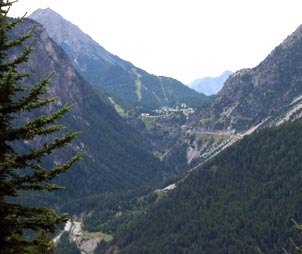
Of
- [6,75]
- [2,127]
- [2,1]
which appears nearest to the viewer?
[6,75]

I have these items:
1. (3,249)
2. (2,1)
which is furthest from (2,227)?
(2,1)

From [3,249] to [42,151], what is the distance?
4.64m

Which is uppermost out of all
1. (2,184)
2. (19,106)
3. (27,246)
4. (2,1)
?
(2,1)

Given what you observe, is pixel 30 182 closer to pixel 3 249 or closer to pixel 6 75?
pixel 3 249

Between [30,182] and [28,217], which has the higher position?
[30,182]

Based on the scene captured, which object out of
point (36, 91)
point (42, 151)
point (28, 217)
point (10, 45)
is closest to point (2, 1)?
point (10, 45)

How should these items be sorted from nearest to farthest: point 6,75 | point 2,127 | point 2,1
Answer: point 6,75 → point 2,127 → point 2,1

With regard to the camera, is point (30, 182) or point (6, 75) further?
point (30, 182)

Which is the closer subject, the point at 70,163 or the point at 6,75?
the point at 6,75

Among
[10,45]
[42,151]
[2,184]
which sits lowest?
[2,184]

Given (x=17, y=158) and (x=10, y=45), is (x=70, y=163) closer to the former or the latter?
(x=17, y=158)

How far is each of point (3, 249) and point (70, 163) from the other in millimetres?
4796

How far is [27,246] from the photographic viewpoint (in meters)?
23.5

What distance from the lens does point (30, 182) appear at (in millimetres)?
24031
